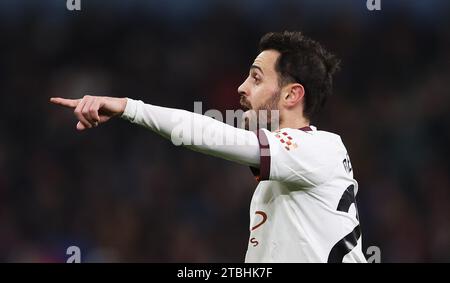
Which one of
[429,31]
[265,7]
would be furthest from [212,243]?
[429,31]

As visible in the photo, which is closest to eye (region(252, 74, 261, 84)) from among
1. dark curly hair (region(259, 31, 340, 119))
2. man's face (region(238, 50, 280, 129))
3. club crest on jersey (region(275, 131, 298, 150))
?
man's face (region(238, 50, 280, 129))

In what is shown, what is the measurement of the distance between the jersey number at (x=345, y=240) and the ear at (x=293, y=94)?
52 cm

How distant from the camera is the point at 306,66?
3.67 meters

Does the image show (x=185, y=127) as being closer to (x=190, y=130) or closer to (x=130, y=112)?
(x=190, y=130)

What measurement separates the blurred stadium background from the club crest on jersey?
12.7 feet

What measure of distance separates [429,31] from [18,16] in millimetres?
4937

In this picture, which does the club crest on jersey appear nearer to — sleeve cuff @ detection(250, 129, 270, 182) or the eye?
sleeve cuff @ detection(250, 129, 270, 182)

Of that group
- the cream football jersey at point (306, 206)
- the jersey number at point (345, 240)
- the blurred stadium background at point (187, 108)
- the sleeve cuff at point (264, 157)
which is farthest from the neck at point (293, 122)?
the blurred stadium background at point (187, 108)

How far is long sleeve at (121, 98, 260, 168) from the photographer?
2906mm

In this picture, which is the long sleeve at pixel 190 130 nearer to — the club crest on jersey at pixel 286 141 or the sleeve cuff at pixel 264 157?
the sleeve cuff at pixel 264 157

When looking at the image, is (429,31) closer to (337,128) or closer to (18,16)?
(337,128)

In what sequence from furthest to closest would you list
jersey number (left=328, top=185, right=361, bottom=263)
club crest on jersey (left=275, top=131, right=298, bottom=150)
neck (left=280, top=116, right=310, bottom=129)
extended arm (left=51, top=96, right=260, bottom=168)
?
neck (left=280, top=116, right=310, bottom=129)
jersey number (left=328, top=185, right=361, bottom=263)
club crest on jersey (left=275, top=131, right=298, bottom=150)
extended arm (left=51, top=96, right=260, bottom=168)

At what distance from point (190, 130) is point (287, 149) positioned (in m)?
0.45

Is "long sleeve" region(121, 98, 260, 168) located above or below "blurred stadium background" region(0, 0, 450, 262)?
below
